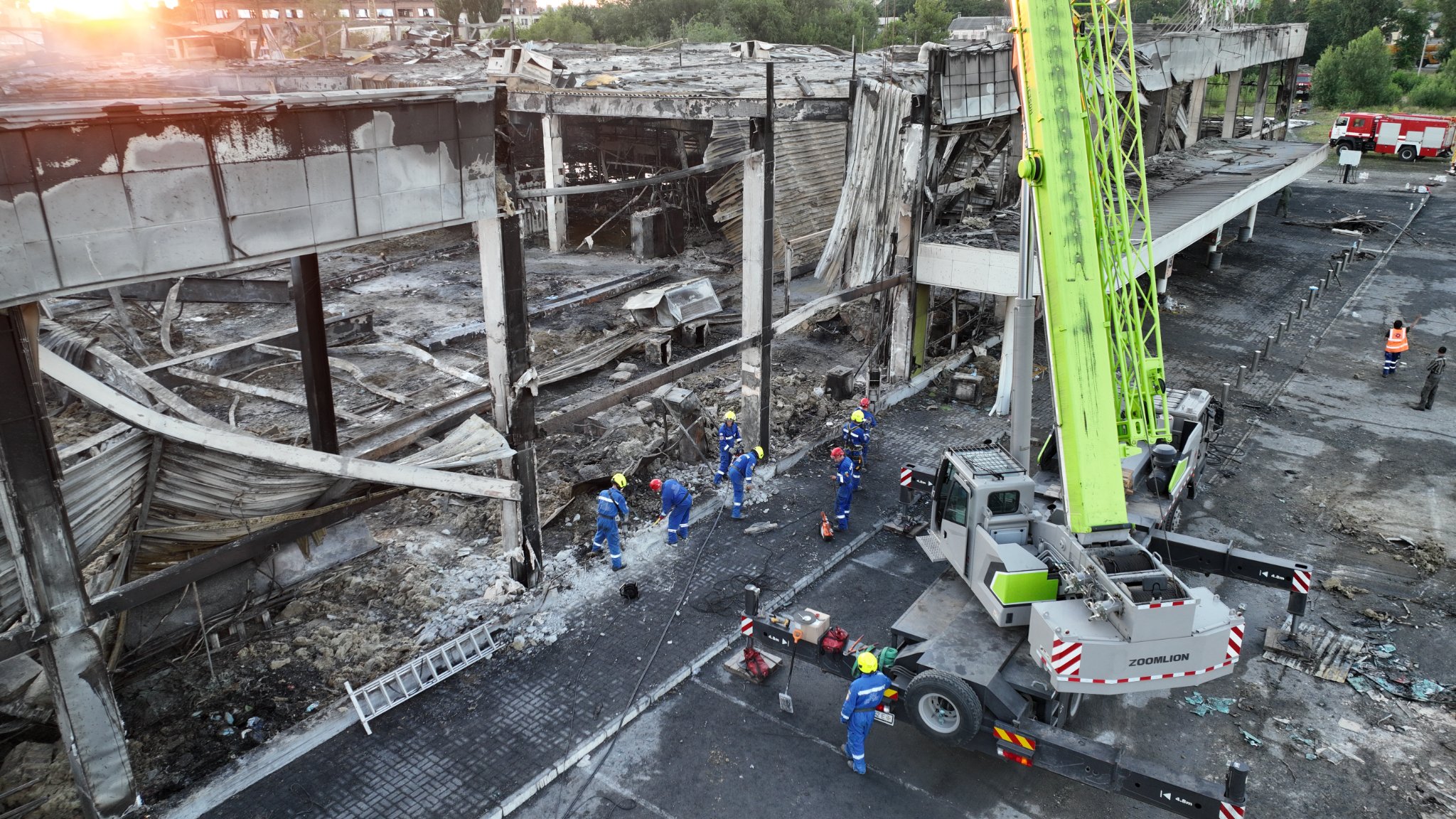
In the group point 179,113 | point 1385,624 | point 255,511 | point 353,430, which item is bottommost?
point 1385,624

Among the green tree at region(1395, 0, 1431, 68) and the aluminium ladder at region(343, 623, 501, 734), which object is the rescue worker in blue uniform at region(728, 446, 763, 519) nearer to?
the aluminium ladder at region(343, 623, 501, 734)

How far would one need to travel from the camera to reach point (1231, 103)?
34.5 meters

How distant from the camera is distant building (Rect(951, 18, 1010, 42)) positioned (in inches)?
859

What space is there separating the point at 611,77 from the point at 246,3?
42.1m

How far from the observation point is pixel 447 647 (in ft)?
33.4

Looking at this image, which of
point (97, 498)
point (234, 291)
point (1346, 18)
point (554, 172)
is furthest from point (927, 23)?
point (97, 498)

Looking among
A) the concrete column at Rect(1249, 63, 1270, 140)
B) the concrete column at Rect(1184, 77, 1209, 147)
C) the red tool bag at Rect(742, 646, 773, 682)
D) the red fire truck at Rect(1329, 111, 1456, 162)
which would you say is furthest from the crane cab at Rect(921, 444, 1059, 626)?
the red fire truck at Rect(1329, 111, 1456, 162)

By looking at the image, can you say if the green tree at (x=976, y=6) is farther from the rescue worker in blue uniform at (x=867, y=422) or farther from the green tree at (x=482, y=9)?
the rescue worker in blue uniform at (x=867, y=422)

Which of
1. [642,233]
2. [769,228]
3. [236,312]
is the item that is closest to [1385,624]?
[769,228]

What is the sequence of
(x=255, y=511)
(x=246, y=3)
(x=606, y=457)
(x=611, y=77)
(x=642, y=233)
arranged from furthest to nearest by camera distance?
(x=246, y=3) → (x=642, y=233) → (x=611, y=77) → (x=606, y=457) → (x=255, y=511)

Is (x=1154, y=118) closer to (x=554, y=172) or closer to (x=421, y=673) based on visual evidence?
(x=554, y=172)

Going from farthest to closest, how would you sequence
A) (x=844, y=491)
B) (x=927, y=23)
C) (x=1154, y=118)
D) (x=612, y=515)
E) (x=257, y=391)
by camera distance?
(x=927, y=23)
(x=1154, y=118)
(x=257, y=391)
(x=844, y=491)
(x=612, y=515)

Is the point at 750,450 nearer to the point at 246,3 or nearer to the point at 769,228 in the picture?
Answer: the point at 769,228

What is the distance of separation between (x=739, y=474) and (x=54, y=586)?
26.5 feet
